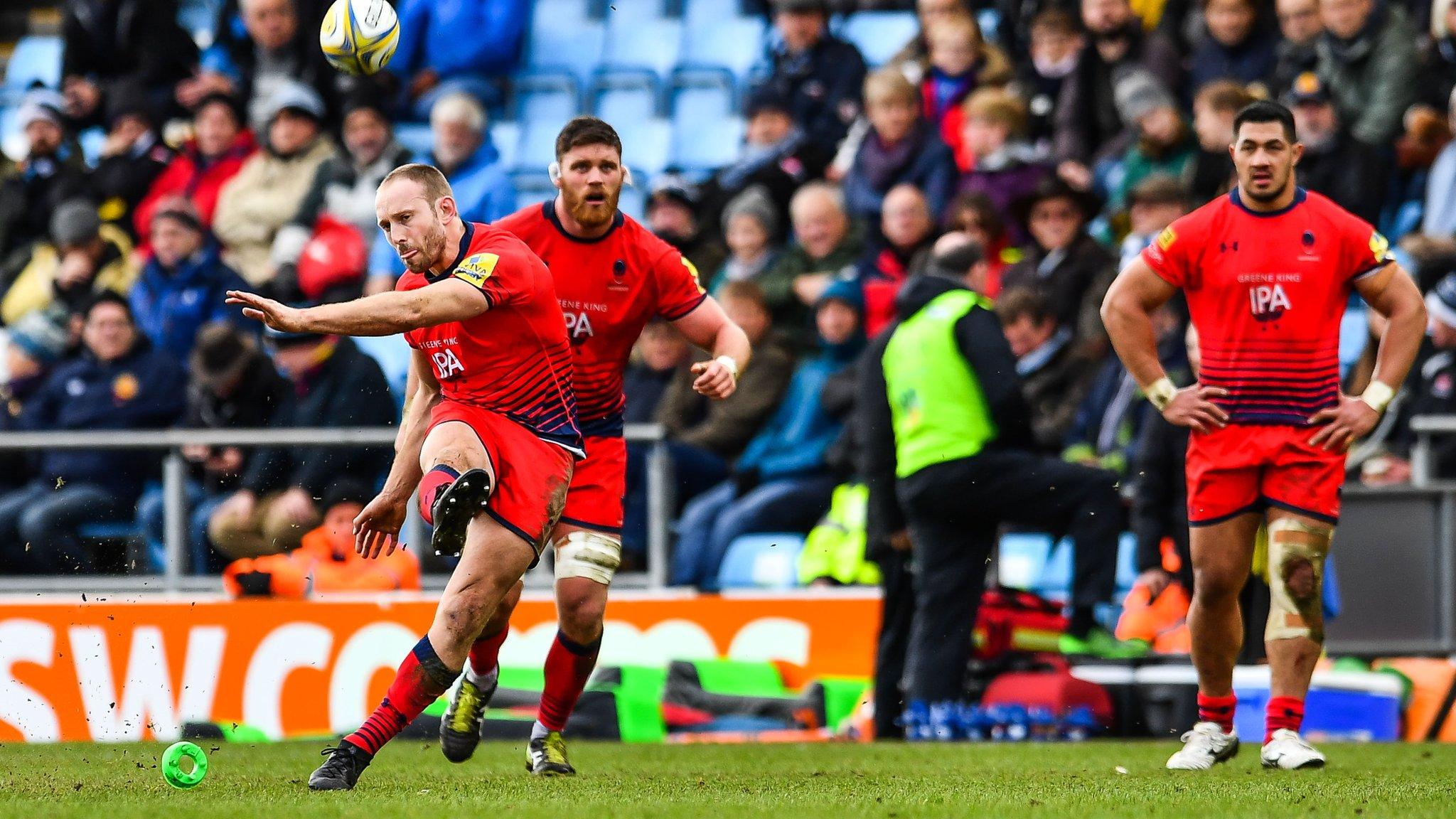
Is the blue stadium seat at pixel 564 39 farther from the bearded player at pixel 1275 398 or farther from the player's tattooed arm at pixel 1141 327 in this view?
the bearded player at pixel 1275 398

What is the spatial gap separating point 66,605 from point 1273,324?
281 inches

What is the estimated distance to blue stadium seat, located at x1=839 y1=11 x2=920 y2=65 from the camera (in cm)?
1756

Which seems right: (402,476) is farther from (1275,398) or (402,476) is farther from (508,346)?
(1275,398)

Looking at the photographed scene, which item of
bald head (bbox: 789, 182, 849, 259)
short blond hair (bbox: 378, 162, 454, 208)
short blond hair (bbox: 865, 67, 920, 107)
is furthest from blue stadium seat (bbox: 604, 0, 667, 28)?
short blond hair (bbox: 378, 162, 454, 208)

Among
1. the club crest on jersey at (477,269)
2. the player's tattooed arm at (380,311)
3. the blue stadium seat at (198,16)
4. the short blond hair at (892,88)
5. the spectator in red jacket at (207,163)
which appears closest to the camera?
the player's tattooed arm at (380,311)

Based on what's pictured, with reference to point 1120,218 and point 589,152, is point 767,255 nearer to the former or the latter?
point 1120,218

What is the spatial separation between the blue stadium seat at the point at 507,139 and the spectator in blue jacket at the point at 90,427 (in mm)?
4166

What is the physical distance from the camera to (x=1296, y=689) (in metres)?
8.27

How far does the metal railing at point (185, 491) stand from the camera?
12.1 metres

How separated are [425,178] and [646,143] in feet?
35.2

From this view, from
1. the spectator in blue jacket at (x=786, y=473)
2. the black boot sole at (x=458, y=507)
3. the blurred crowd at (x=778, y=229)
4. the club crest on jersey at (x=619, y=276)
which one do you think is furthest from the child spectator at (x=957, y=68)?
the black boot sole at (x=458, y=507)

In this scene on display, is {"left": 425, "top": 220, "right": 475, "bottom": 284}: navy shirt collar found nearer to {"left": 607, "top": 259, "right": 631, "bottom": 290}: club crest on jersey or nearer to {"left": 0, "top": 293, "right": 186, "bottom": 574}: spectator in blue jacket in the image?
{"left": 607, "top": 259, "right": 631, "bottom": 290}: club crest on jersey

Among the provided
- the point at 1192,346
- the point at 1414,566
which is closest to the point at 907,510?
the point at 1192,346

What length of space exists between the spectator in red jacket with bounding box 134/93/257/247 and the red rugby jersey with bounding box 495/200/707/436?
900 cm
